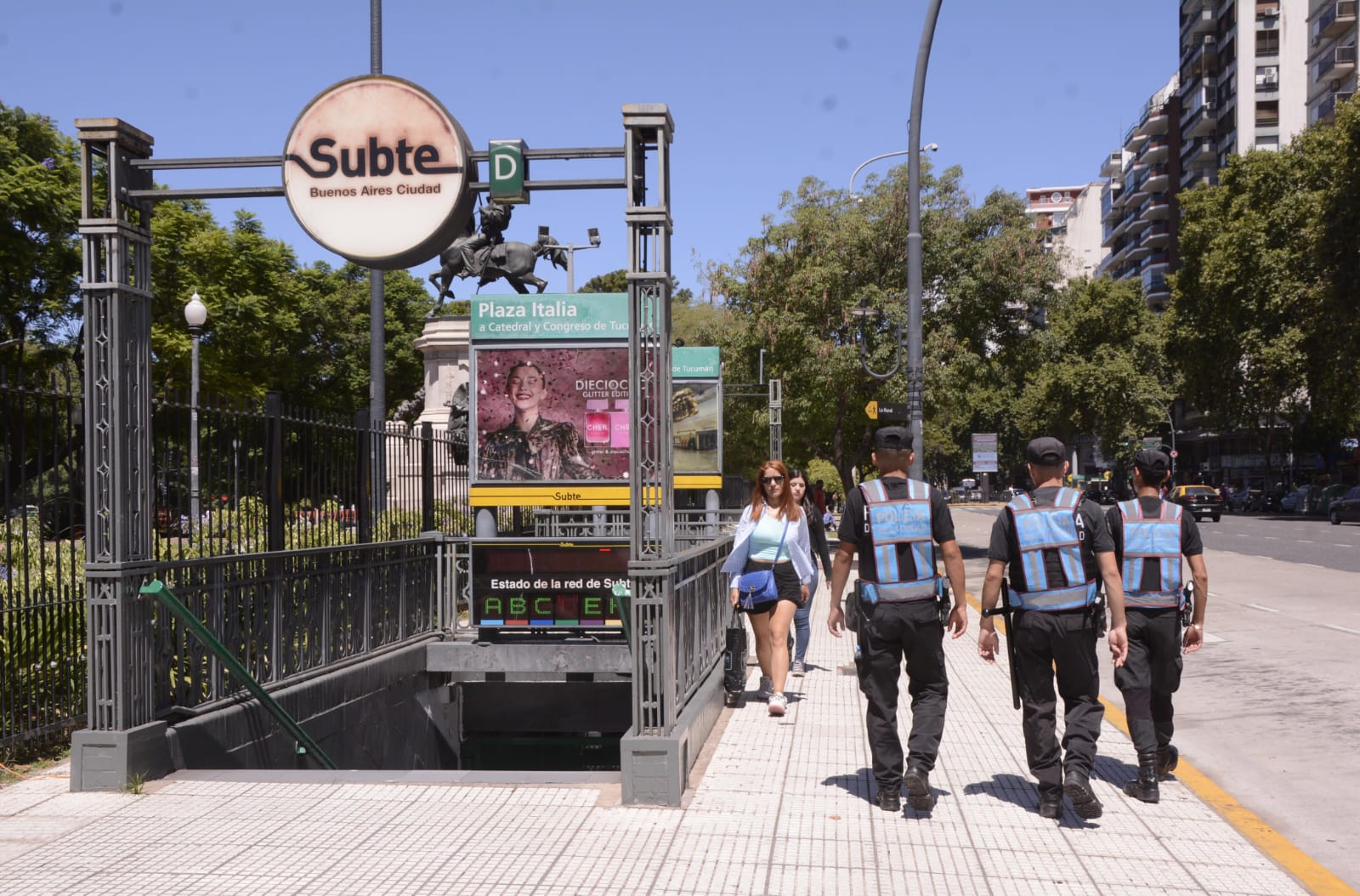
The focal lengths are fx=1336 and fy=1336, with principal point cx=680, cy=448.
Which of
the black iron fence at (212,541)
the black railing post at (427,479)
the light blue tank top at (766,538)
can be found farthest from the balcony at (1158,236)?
the light blue tank top at (766,538)

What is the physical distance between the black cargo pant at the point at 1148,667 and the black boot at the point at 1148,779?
29 millimetres

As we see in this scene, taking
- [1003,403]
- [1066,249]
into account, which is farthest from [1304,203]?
[1003,403]

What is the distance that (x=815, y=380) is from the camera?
31375 mm

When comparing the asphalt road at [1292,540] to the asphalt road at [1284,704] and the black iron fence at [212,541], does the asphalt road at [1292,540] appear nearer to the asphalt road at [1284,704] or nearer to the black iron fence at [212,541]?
the asphalt road at [1284,704]

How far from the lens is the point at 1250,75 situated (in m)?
75.8

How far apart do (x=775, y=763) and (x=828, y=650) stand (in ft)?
19.9

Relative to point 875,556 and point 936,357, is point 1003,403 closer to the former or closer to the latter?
point 936,357

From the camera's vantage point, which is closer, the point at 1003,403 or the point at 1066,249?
the point at 1066,249

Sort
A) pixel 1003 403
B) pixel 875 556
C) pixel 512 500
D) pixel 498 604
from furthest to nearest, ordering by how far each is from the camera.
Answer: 1. pixel 1003 403
2. pixel 512 500
3. pixel 498 604
4. pixel 875 556


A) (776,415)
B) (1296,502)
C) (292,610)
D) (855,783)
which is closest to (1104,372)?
(1296,502)

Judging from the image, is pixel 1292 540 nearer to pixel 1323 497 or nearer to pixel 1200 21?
pixel 1323 497

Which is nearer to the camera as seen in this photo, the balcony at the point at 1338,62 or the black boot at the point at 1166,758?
the black boot at the point at 1166,758

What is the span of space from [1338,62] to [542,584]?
6232cm

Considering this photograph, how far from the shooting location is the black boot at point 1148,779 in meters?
6.64
